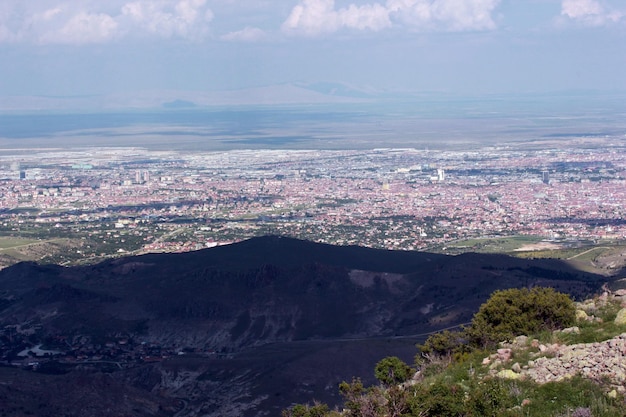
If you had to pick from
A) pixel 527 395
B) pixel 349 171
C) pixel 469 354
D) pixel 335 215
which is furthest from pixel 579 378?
pixel 349 171

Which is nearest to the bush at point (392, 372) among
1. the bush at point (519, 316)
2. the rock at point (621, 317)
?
the bush at point (519, 316)

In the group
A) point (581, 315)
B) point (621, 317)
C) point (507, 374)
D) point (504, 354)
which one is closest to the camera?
point (507, 374)

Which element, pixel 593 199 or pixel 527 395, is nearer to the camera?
pixel 527 395

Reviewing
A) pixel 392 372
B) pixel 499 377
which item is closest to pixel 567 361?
pixel 499 377

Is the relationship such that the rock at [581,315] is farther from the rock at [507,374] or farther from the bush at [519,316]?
the rock at [507,374]

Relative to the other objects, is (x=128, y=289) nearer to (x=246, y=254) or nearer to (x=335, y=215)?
(x=246, y=254)

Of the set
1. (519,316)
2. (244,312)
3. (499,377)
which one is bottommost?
(244,312)

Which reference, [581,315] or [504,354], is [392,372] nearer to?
[504,354]
